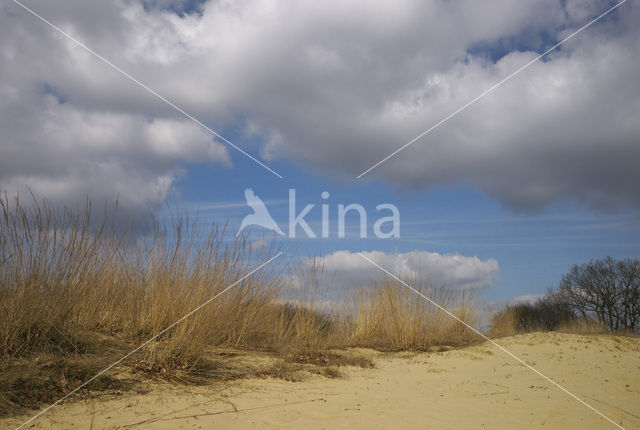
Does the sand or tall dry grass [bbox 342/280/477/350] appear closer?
the sand

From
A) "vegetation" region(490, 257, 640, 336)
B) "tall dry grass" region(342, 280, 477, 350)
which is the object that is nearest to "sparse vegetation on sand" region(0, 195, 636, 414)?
"tall dry grass" region(342, 280, 477, 350)

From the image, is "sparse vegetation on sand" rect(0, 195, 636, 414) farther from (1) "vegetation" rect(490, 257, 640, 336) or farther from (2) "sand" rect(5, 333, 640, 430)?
(1) "vegetation" rect(490, 257, 640, 336)

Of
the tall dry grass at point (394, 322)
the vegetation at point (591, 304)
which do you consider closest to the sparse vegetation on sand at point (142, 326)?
the tall dry grass at point (394, 322)

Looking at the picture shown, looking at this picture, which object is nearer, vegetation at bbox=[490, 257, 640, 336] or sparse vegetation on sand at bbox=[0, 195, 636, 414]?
sparse vegetation on sand at bbox=[0, 195, 636, 414]

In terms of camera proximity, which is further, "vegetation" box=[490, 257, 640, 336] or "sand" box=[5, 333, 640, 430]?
"vegetation" box=[490, 257, 640, 336]

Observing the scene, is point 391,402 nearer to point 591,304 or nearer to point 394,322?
point 394,322

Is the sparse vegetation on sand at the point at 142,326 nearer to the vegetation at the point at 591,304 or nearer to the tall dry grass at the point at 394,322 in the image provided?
the tall dry grass at the point at 394,322

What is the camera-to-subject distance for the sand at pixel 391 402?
3.38 metres

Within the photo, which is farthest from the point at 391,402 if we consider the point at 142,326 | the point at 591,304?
the point at 591,304

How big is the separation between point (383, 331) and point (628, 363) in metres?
4.99

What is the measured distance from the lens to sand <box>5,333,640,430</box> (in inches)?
133

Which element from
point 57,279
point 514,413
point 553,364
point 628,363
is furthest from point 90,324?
point 628,363

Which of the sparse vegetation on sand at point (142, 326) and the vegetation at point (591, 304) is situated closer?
the sparse vegetation on sand at point (142, 326)

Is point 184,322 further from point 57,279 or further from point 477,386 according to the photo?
point 477,386
